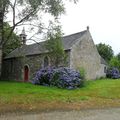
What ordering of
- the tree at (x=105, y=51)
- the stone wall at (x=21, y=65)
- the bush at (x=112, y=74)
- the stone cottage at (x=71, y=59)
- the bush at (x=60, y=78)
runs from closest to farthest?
the bush at (x=60, y=78)
the stone cottage at (x=71, y=59)
the stone wall at (x=21, y=65)
the bush at (x=112, y=74)
the tree at (x=105, y=51)

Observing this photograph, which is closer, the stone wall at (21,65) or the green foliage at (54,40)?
the green foliage at (54,40)

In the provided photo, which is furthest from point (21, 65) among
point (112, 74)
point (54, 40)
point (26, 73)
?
point (54, 40)

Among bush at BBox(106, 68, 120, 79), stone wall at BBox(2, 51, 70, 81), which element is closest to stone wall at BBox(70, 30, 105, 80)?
stone wall at BBox(2, 51, 70, 81)

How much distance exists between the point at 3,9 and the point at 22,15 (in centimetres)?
185

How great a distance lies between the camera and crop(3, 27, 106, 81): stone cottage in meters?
36.8

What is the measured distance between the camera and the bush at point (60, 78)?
1179 inches

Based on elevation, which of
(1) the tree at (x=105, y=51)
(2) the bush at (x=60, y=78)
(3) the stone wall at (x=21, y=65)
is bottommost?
(2) the bush at (x=60, y=78)

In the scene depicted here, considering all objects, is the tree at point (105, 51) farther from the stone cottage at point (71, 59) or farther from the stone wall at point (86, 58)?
the stone wall at point (86, 58)

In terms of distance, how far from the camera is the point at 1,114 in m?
14.0

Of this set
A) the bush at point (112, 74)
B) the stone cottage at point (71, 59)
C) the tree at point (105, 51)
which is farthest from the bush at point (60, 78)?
the tree at point (105, 51)

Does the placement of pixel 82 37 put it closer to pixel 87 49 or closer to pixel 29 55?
pixel 87 49

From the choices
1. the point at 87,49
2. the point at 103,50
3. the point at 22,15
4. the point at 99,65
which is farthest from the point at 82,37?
the point at 103,50

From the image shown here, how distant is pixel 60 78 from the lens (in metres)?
30.7

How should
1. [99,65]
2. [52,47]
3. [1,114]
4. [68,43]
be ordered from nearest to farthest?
[1,114] < [52,47] < [68,43] < [99,65]
